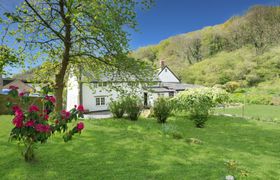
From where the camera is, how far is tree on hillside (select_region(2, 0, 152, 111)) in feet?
34.8

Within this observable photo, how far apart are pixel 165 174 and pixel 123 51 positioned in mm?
7460

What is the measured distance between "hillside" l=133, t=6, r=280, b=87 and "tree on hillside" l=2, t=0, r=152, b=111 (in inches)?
1530

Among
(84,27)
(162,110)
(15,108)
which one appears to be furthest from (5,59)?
(162,110)

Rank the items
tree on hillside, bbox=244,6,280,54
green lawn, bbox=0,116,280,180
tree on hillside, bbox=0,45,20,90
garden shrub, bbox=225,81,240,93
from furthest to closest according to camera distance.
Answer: tree on hillside, bbox=244,6,280,54 → garden shrub, bbox=225,81,240,93 → tree on hillside, bbox=0,45,20,90 → green lawn, bbox=0,116,280,180

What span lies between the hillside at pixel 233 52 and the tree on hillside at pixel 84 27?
38856 mm

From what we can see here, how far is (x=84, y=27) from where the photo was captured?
11031 millimetres

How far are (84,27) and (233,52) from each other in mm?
52543

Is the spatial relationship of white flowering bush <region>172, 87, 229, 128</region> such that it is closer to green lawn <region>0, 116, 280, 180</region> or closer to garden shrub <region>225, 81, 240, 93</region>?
green lawn <region>0, 116, 280, 180</region>

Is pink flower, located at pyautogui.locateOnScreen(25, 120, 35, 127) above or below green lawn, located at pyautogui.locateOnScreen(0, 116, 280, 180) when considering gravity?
above

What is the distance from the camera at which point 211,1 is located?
25.9 meters

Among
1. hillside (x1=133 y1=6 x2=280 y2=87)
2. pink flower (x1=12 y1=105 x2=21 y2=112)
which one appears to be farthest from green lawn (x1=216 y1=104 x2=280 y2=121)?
hillside (x1=133 y1=6 x2=280 y2=87)

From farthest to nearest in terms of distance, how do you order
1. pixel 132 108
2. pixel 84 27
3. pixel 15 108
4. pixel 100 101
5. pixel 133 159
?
pixel 100 101 → pixel 132 108 → pixel 84 27 → pixel 133 159 → pixel 15 108

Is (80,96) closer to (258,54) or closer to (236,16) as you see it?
(258,54)

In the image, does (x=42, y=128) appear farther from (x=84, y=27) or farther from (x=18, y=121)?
(x=84, y=27)
